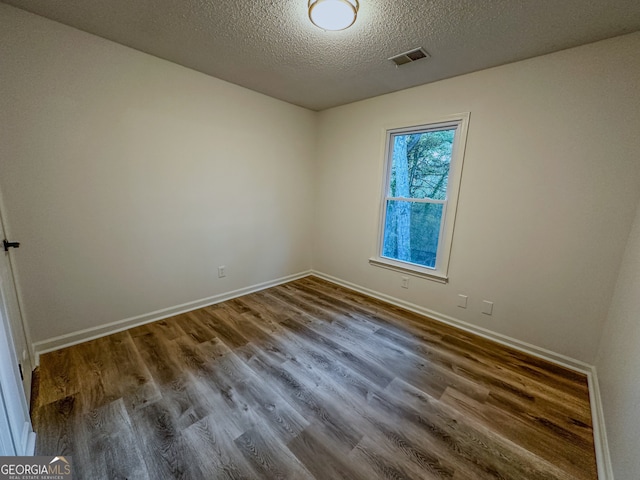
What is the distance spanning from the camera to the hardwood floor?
50.6 inches

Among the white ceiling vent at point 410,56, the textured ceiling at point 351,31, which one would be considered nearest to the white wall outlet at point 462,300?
the textured ceiling at point 351,31

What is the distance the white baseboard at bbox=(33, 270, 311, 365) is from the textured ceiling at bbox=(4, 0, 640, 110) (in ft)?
7.77

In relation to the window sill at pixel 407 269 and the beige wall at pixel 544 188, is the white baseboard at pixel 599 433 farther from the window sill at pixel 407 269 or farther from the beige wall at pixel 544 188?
the window sill at pixel 407 269

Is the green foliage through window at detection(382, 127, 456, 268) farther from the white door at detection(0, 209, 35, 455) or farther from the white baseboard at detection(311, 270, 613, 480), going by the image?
the white door at detection(0, 209, 35, 455)

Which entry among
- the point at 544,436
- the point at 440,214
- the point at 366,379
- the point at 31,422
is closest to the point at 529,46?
the point at 440,214

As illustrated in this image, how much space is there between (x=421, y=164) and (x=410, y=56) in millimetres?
1090

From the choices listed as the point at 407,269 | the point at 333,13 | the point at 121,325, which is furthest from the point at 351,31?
the point at 121,325

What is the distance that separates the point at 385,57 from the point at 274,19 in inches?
37.4

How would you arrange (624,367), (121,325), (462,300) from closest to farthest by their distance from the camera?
(624,367), (121,325), (462,300)

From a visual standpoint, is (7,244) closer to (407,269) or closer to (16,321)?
(16,321)

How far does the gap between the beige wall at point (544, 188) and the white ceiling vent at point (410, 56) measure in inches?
21.7

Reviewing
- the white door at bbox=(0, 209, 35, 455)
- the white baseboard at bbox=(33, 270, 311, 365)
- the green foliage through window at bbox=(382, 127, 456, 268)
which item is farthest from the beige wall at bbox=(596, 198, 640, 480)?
the white baseboard at bbox=(33, 270, 311, 365)

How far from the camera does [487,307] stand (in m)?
2.45

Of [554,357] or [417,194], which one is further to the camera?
[417,194]
